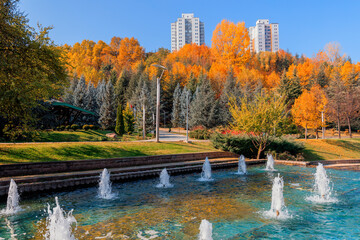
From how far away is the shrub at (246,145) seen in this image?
2547 centimetres

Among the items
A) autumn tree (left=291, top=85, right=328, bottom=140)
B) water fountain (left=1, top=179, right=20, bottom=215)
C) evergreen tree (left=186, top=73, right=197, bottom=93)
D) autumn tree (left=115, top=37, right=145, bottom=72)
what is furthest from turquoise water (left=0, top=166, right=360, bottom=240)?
autumn tree (left=115, top=37, right=145, bottom=72)

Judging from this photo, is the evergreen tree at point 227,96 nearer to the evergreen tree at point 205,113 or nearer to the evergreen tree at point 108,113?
the evergreen tree at point 205,113

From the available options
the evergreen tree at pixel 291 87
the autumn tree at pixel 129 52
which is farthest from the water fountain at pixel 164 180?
the autumn tree at pixel 129 52

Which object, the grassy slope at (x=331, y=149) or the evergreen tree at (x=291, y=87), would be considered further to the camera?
the evergreen tree at (x=291, y=87)

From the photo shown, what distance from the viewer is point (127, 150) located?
2044 centimetres

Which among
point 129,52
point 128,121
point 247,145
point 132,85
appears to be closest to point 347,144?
point 247,145

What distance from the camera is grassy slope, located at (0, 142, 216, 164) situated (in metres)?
15.8

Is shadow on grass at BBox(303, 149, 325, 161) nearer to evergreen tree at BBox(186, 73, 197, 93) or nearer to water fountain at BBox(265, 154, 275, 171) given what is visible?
water fountain at BBox(265, 154, 275, 171)

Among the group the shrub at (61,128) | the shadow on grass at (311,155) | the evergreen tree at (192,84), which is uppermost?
the evergreen tree at (192,84)

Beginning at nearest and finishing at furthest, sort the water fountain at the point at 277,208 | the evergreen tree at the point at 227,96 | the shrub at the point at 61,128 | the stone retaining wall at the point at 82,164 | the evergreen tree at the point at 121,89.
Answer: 1. the water fountain at the point at 277,208
2. the stone retaining wall at the point at 82,164
3. the shrub at the point at 61,128
4. the evergreen tree at the point at 227,96
5. the evergreen tree at the point at 121,89

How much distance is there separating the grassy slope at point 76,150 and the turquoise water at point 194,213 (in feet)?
16.7

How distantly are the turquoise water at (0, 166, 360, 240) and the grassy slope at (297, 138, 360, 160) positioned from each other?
43.8 feet

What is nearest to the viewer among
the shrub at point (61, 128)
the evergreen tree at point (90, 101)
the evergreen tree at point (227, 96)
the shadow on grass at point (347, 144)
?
the shadow on grass at point (347, 144)

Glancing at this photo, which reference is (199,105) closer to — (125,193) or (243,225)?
(125,193)
